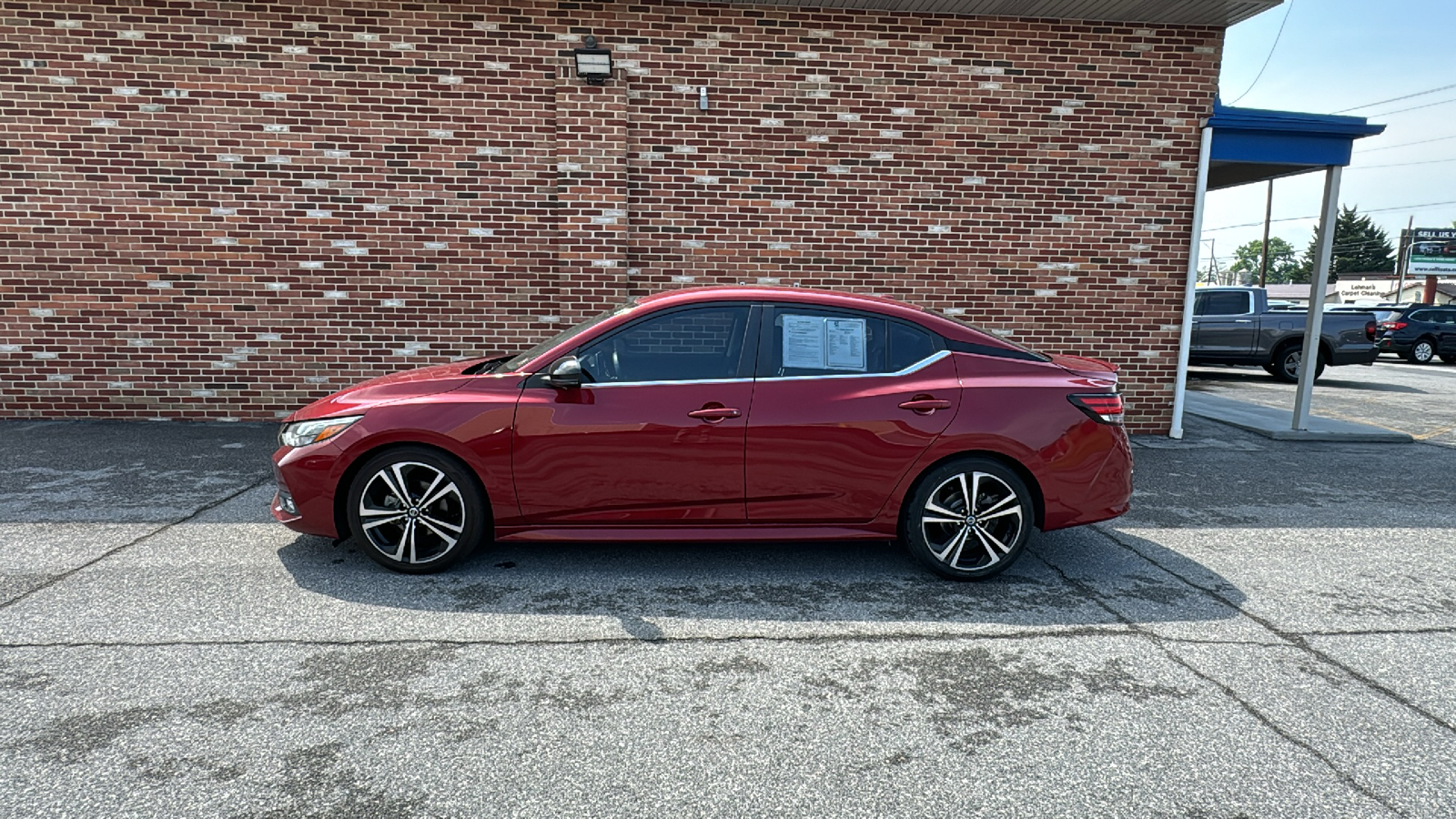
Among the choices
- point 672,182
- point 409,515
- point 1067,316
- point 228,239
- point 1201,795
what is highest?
point 672,182

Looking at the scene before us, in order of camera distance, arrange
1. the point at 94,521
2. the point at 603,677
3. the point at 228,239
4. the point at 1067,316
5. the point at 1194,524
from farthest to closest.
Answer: the point at 1067,316 < the point at 228,239 < the point at 1194,524 < the point at 94,521 < the point at 603,677

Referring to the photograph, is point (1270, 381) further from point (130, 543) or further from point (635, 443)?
point (130, 543)

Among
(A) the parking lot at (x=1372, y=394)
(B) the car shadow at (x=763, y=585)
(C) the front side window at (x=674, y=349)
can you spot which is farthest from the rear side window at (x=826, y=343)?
(A) the parking lot at (x=1372, y=394)

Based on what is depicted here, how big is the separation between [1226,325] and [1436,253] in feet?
193

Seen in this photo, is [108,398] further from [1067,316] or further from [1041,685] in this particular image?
[1067,316]

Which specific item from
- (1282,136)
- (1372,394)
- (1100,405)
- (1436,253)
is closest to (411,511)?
(1100,405)

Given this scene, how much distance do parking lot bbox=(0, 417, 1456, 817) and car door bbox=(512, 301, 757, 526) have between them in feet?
1.29

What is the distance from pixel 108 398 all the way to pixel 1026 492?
8.45 m

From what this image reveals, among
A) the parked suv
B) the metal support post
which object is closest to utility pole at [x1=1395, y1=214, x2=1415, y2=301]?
the parked suv

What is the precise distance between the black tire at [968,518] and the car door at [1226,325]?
12879 mm

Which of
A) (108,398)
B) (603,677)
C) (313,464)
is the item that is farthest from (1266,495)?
(108,398)

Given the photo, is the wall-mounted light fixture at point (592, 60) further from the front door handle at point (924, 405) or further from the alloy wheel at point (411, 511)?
the front door handle at point (924, 405)

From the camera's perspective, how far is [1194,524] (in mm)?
5367

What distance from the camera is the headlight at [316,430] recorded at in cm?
404
